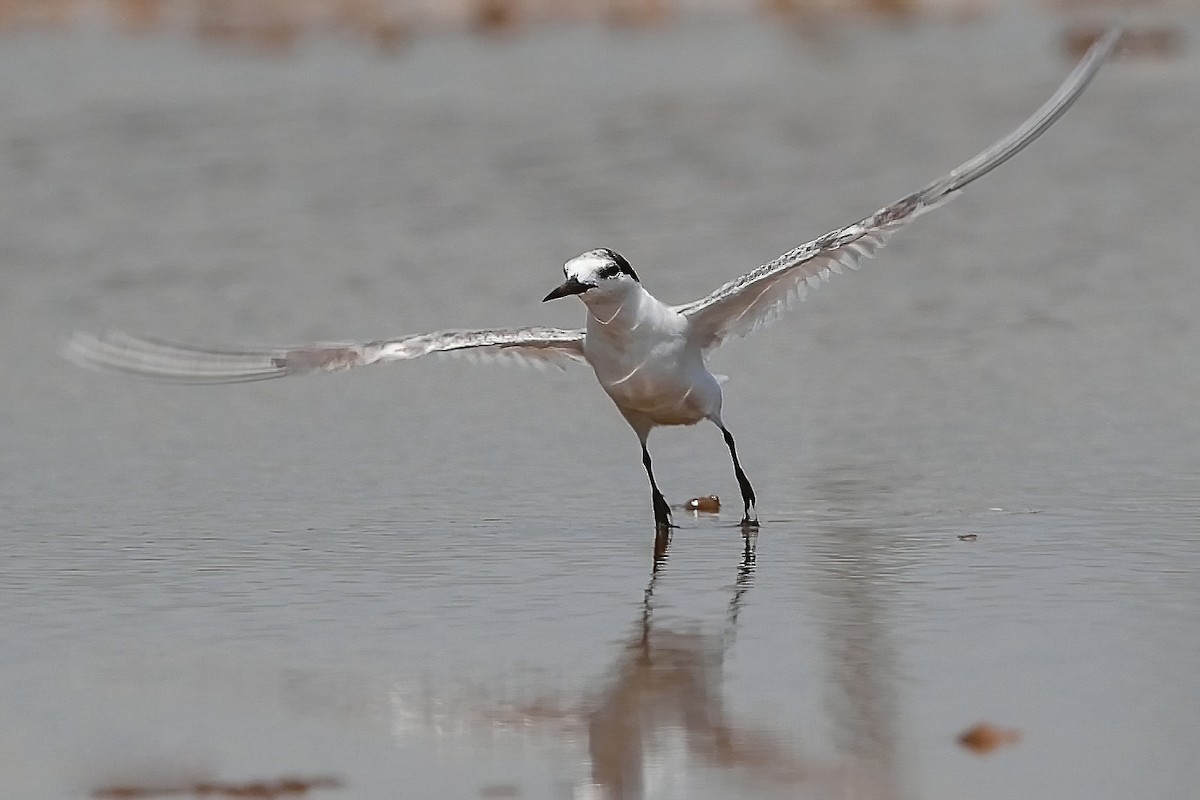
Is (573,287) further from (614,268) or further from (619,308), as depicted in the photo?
(619,308)

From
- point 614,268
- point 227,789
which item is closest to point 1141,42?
point 614,268

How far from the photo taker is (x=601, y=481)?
1209 centimetres

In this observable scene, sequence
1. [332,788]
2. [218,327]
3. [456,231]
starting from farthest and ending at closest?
[456,231] → [218,327] → [332,788]

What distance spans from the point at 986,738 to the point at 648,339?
4262 mm

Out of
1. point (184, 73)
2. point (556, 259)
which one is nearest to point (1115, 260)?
point (556, 259)

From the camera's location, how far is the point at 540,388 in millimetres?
14398

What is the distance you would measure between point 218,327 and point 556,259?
3.13 meters

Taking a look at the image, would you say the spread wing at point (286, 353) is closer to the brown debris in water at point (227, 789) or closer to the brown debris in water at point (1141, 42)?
the brown debris in water at point (227, 789)

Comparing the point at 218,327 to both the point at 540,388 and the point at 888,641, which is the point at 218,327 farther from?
the point at 888,641

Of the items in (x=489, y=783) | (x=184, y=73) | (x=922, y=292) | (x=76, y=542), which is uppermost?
(x=184, y=73)

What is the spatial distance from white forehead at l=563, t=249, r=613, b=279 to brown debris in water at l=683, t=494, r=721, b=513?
1451 millimetres

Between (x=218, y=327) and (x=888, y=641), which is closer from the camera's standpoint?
(x=888, y=641)

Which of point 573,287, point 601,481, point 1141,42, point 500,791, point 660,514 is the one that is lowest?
point 500,791

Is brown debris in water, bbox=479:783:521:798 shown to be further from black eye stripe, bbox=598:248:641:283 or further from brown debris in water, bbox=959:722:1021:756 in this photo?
black eye stripe, bbox=598:248:641:283
